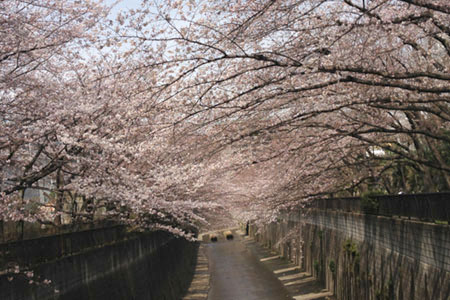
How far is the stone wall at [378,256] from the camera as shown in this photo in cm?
1291

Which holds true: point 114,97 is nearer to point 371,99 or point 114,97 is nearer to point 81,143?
point 81,143

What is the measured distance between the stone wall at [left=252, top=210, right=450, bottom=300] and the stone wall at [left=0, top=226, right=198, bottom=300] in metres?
8.26

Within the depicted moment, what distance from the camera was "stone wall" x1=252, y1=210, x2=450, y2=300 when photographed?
1291cm

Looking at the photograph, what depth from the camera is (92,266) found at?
1455 centimetres

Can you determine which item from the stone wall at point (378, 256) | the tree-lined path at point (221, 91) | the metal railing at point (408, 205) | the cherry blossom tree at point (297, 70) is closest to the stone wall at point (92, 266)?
the tree-lined path at point (221, 91)

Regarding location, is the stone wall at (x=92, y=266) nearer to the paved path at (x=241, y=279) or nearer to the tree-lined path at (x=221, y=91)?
the tree-lined path at (x=221, y=91)

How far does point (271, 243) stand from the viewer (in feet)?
179

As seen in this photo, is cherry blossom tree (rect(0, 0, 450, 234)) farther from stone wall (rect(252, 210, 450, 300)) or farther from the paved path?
the paved path

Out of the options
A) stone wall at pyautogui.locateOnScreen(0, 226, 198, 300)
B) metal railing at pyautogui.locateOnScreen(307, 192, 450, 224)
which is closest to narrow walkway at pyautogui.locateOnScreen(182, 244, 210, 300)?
stone wall at pyautogui.locateOnScreen(0, 226, 198, 300)

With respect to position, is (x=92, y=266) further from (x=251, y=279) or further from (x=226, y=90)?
(x=251, y=279)

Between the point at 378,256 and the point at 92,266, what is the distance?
985 cm

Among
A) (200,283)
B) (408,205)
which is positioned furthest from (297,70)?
(200,283)

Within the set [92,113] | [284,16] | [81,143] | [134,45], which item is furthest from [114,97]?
[284,16]

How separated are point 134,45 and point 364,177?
575 inches
